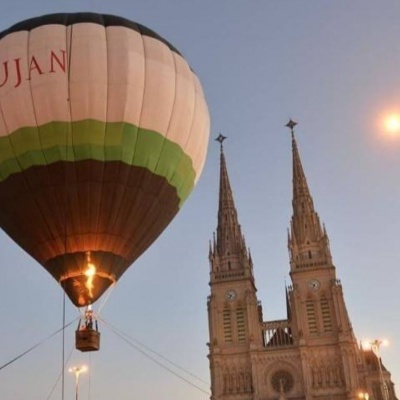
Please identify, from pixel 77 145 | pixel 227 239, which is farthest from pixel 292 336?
pixel 77 145

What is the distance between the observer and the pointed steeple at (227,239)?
71750 millimetres

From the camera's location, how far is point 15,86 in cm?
1645

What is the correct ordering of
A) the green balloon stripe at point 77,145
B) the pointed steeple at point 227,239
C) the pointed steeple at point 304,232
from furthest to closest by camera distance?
the pointed steeple at point 227,239, the pointed steeple at point 304,232, the green balloon stripe at point 77,145

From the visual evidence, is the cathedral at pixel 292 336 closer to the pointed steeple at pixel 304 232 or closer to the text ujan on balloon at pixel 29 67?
the pointed steeple at pixel 304 232

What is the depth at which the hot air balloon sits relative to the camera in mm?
16406

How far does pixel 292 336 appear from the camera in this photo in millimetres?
67000

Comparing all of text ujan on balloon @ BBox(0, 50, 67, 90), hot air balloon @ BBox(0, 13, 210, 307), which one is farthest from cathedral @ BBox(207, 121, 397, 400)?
text ujan on balloon @ BBox(0, 50, 67, 90)

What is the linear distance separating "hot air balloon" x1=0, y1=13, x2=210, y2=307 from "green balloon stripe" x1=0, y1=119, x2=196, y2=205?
0.03 m

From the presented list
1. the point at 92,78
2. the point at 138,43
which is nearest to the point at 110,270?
the point at 92,78

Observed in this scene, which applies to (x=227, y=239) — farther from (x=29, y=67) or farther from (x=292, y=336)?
(x=29, y=67)

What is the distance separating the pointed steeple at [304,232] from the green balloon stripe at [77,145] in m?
53.3

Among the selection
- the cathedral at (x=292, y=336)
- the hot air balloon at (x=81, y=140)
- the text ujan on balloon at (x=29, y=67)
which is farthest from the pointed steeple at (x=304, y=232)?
the text ujan on balloon at (x=29, y=67)

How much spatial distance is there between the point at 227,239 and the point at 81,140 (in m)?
59.6

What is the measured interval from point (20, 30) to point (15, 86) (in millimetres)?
2264
